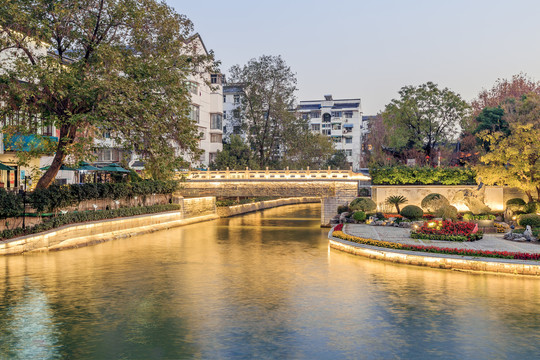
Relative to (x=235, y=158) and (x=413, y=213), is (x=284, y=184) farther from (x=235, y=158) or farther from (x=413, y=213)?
(x=235, y=158)

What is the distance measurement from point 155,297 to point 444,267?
13902 mm

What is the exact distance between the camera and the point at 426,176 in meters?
49.0

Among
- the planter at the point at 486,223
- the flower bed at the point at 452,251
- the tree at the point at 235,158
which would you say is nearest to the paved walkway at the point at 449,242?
the planter at the point at 486,223

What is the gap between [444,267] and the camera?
87.1ft

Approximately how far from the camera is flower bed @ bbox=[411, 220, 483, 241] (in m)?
32.2

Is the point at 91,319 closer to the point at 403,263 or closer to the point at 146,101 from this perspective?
the point at 403,263

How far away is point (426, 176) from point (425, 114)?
18.6 meters

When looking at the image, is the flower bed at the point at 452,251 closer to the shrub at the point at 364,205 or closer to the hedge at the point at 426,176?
the shrub at the point at 364,205

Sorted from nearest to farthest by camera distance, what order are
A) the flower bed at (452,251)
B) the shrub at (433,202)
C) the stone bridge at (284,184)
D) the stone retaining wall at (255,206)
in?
the flower bed at (452,251) → the shrub at (433,202) → the stone bridge at (284,184) → the stone retaining wall at (255,206)

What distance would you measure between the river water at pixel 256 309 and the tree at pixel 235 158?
3751 cm

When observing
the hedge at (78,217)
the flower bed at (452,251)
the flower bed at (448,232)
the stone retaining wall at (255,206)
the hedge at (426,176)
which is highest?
the hedge at (426,176)

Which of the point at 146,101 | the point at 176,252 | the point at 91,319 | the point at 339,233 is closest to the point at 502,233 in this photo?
the point at 339,233

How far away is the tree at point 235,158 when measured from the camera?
6888cm

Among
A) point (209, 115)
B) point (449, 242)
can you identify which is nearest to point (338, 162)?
point (209, 115)
